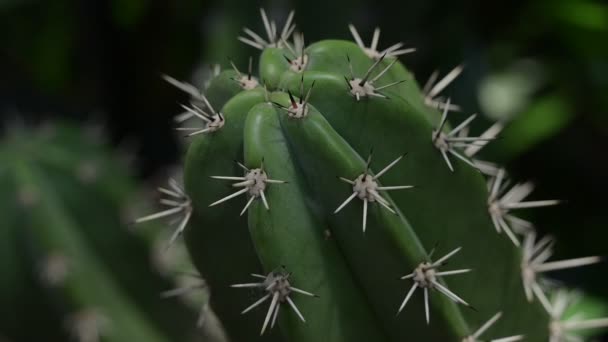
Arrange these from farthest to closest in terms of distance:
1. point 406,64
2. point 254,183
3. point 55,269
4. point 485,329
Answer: point 406,64, point 55,269, point 485,329, point 254,183

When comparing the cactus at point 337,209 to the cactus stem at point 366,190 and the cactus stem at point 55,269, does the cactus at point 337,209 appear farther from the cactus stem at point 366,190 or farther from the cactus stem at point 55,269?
the cactus stem at point 55,269

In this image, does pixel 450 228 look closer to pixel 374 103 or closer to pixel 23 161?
pixel 374 103

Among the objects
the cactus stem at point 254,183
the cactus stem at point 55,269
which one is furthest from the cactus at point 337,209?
the cactus stem at point 55,269

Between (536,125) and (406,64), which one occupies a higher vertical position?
(406,64)

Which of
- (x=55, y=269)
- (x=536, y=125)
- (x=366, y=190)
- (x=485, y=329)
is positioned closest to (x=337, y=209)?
(x=366, y=190)

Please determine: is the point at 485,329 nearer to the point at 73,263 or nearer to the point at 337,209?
the point at 337,209

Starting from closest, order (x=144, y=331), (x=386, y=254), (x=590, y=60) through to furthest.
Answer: (x=386, y=254), (x=144, y=331), (x=590, y=60)

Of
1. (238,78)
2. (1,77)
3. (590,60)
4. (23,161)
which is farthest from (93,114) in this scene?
(238,78)
